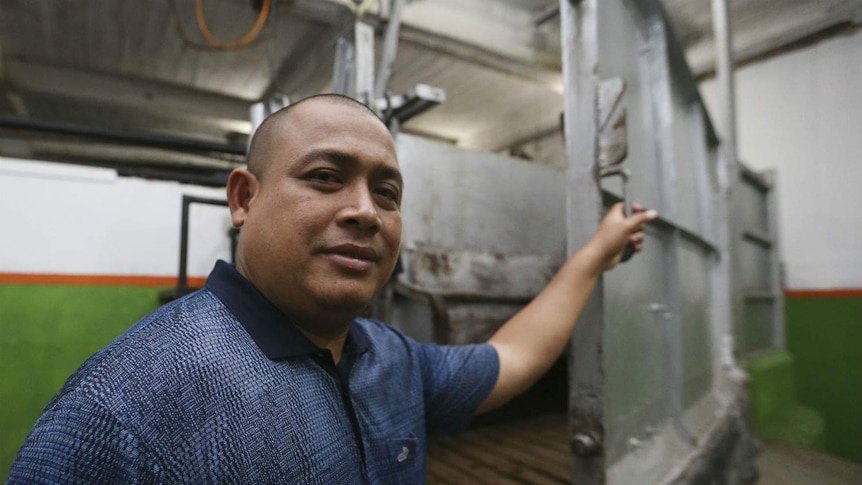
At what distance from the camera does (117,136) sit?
254cm

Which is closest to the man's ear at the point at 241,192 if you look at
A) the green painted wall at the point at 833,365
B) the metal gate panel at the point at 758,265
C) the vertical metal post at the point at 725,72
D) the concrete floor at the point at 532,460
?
the concrete floor at the point at 532,460

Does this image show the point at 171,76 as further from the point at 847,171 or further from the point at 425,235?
the point at 847,171

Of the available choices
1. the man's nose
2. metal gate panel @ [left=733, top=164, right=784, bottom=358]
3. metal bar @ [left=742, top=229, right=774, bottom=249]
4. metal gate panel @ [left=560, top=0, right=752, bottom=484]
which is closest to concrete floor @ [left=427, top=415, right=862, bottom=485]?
metal gate panel @ [left=560, top=0, right=752, bottom=484]

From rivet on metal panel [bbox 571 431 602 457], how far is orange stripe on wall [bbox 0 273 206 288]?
92.1 inches

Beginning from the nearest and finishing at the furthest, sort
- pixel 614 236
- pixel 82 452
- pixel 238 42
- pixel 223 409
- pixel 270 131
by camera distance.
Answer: pixel 82 452, pixel 223 409, pixel 270 131, pixel 614 236, pixel 238 42

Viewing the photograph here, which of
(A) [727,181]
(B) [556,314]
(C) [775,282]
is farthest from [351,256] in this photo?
(C) [775,282]

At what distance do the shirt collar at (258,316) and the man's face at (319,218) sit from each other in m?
0.03

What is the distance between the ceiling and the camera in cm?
344

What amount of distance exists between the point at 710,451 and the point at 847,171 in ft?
11.9

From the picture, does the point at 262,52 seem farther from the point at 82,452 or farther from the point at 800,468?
the point at 800,468

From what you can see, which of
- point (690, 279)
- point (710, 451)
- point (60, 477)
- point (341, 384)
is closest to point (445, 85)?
point (690, 279)

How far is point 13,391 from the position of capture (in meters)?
2.30

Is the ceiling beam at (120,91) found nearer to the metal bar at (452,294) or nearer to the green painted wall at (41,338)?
the green painted wall at (41,338)

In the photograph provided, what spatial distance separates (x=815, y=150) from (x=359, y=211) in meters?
5.12
